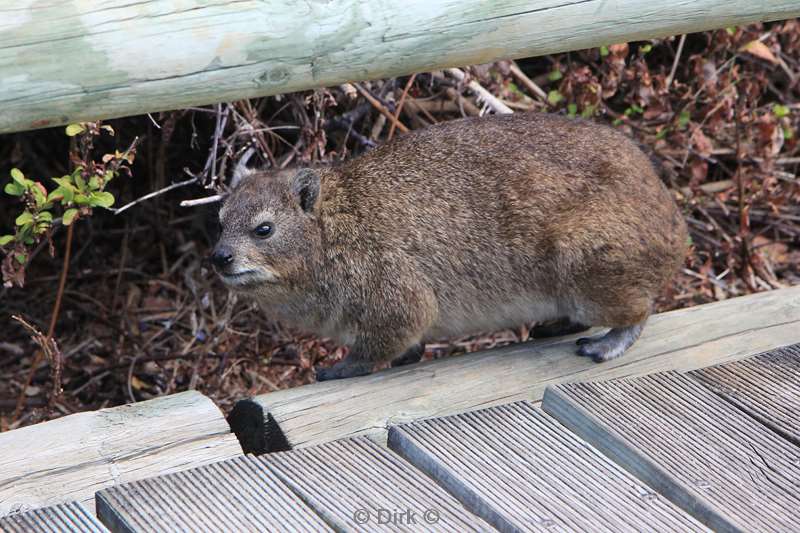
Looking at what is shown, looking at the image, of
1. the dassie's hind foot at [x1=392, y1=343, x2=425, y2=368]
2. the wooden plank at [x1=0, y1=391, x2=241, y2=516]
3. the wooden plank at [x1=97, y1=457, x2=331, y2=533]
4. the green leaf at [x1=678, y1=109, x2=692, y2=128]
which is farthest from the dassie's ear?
the green leaf at [x1=678, y1=109, x2=692, y2=128]

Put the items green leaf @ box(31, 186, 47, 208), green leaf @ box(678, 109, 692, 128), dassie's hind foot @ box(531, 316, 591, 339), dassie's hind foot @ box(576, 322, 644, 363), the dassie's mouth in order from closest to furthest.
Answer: dassie's hind foot @ box(576, 322, 644, 363) → green leaf @ box(31, 186, 47, 208) → the dassie's mouth → dassie's hind foot @ box(531, 316, 591, 339) → green leaf @ box(678, 109, 692, 128)

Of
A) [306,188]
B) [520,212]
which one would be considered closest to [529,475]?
[520,212]

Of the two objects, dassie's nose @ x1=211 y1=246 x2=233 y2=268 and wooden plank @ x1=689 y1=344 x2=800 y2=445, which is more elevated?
dassie's nose @ x1=211 y1=246 x2=233 y2=268

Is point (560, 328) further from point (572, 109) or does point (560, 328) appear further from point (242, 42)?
point (242, 42)

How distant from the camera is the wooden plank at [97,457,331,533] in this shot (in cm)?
276

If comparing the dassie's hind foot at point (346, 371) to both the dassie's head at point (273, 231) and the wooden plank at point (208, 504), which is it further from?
the wooden plank at point (208, 504)

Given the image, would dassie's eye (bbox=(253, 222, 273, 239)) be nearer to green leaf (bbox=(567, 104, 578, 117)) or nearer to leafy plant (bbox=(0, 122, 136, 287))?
leafy plant (bbox=(0, 122, 136, 287))

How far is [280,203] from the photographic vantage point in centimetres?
482

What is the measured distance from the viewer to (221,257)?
464cm

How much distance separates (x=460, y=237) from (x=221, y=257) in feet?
3.38

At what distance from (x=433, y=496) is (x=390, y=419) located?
2.99ft

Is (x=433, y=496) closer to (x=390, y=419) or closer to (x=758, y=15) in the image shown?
(x=390, y=419)

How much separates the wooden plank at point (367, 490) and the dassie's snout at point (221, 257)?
5.41ft

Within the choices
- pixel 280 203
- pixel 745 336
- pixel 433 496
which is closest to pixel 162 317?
pixel 280 203
